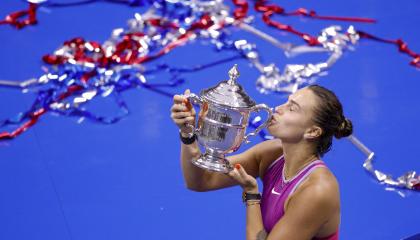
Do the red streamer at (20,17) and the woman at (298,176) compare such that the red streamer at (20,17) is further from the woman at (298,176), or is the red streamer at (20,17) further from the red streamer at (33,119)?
the woman at (298,176)

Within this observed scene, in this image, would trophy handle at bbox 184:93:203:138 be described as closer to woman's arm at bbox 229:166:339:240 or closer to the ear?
woman's arm at bbox 229:166:339:240

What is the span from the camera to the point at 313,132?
9.97 feet

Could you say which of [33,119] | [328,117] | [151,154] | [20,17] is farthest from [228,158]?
[20,17]

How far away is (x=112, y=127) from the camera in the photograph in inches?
200

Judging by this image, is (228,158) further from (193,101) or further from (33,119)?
(33,119)

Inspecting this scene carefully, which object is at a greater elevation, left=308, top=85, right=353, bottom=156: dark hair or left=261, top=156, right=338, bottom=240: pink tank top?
left=308, top=85, right=353, bottom=156: dark hair

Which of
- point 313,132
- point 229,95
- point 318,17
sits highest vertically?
point 229,95

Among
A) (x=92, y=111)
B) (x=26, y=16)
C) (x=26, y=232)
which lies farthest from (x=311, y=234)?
(x=26, y=16)

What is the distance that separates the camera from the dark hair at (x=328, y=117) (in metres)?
3.02

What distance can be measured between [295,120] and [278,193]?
28 cm

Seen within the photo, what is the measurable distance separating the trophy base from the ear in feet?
0.97

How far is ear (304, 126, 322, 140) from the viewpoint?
3.03 meters

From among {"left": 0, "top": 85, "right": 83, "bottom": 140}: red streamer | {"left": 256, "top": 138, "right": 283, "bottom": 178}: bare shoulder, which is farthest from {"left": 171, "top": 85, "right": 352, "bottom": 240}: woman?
{"left": 0, "top": 85, "right": 83, "bottom": 140}: red streamer

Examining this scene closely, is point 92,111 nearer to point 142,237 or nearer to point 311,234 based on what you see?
point 142,237
